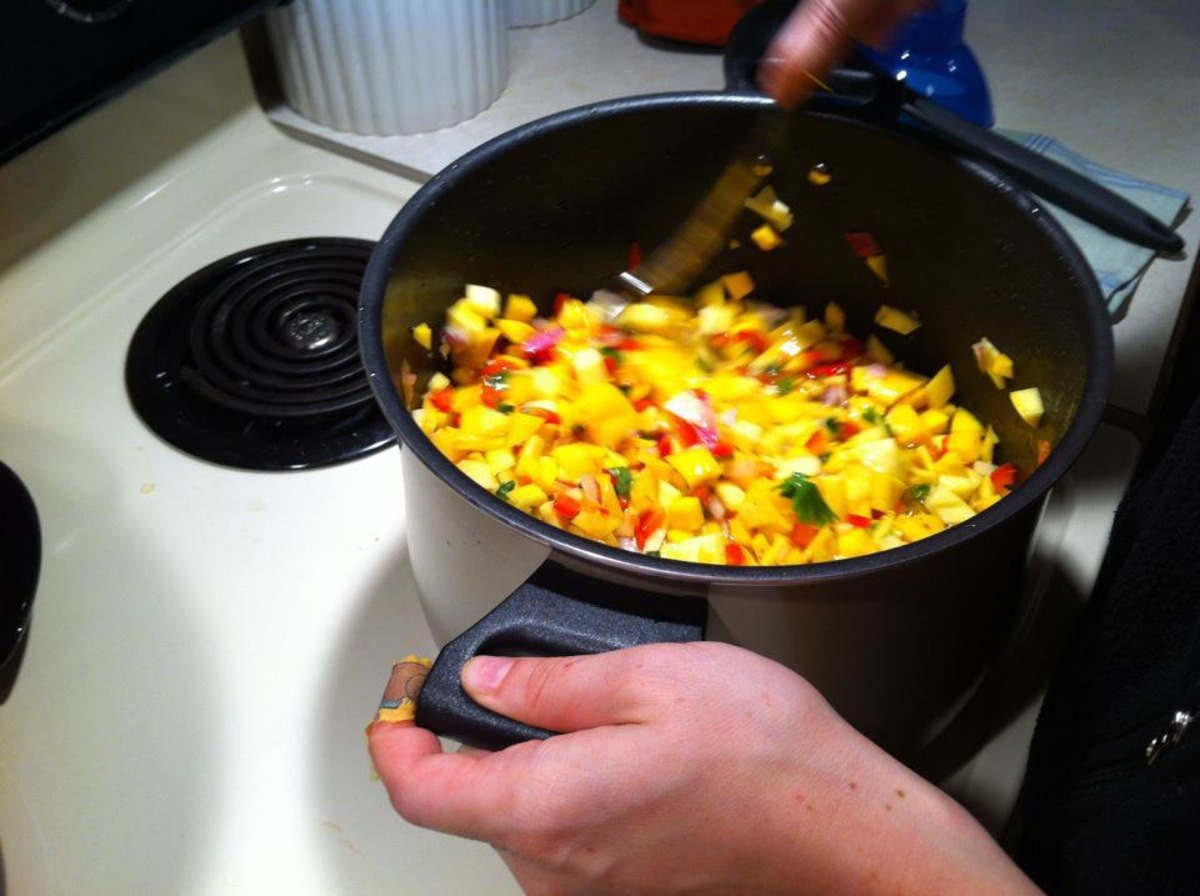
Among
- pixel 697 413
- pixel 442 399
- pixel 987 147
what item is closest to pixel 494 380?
pixel 442 399

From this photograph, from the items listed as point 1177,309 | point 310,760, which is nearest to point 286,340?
point 310,760

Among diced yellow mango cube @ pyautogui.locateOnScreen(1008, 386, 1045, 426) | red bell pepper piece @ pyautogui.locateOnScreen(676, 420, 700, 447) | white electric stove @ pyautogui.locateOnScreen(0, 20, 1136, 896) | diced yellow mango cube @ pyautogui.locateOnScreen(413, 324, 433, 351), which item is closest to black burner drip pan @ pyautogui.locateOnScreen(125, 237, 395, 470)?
white electric stove @ pyautogui.locateOnScreen(0, 20, 1136, 896)

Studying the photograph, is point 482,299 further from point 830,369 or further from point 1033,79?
point 1033,79

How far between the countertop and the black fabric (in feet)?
1.47

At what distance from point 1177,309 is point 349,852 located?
0.75 metres

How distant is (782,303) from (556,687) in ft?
1.50

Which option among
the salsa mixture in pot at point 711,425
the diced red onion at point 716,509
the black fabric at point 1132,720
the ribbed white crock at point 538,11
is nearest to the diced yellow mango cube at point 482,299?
the salsa mixture in pot at point 711,425

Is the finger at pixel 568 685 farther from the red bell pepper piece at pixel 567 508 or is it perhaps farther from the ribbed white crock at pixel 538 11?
the ribbed white crock at pixel 538 11

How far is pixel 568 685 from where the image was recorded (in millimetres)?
427

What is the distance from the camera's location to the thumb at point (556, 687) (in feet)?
1.38

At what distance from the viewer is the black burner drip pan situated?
2.52 ft

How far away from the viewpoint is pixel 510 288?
0.74m

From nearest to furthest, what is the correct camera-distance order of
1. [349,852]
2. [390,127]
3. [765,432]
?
1. [349,852]
2. [765,432]
3. [390,127]

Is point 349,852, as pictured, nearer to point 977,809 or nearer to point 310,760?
point 310,760
